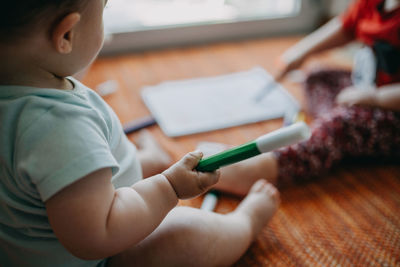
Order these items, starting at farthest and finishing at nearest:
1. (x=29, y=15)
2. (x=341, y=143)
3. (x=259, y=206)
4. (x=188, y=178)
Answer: (x=341, y=143) < (x=259, y=206) < (x=188, y=178) < (x=29, y=15)

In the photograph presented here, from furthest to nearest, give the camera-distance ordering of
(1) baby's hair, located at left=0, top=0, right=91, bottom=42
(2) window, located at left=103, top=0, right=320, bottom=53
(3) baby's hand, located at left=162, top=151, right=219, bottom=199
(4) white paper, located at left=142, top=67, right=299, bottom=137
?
(2) window, located at left=103, top=0, right=320, bottom=53 < (4) white paper, located at left=142, top=67, right=299, bottom=137 < (3) baby's hand, located at left=162, top=151, right=219, bottom=199 < (1) baby's hair, located at left=0, top=0, right=91, bottom=42

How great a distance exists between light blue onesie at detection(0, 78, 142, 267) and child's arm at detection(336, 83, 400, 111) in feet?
2.05

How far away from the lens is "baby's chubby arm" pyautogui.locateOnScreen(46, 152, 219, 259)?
0.40 meters

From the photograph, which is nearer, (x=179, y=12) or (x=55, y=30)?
(x=55, y=30)

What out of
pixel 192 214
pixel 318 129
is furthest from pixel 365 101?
pixel 192 214

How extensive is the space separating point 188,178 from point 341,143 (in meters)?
0.50

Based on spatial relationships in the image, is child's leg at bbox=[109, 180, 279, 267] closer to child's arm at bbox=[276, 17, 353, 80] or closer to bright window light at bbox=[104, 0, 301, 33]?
child's arm at bbox=[276, 17, 353, 80]

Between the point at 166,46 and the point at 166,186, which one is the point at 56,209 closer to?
the point at 166,186

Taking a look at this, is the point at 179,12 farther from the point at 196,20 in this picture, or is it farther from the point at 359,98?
the point at 359,98

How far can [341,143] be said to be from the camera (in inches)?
32.9

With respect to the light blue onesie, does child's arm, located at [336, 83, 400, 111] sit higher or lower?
lower

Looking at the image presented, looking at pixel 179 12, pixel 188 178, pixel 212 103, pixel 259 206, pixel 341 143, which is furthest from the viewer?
Result: pixel 179 12

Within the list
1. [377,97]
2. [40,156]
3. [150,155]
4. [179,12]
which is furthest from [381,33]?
[40,156]

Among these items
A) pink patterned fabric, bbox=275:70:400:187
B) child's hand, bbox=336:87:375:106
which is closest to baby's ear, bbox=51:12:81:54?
pink patterned fabric, bbox=275:70:400:187
